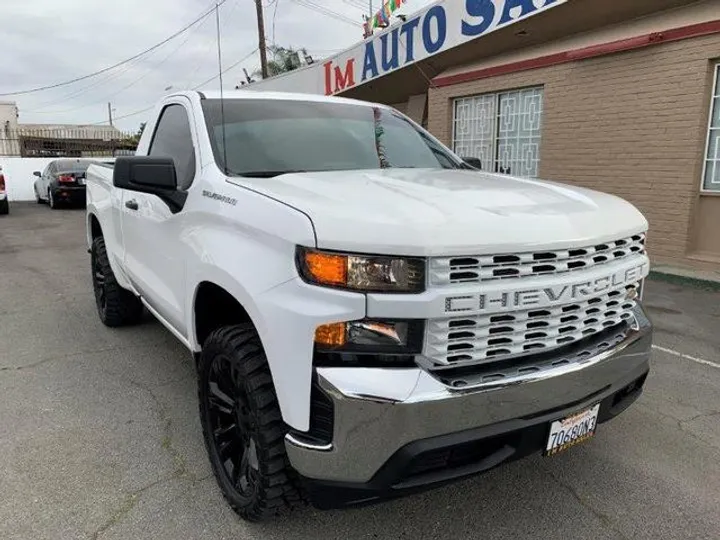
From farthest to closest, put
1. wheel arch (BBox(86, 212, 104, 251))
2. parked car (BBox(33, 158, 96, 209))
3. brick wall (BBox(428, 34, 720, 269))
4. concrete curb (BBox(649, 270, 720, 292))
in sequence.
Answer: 1. parked car (BBox(33, 158, 96, 209))
2. brick wall (BBox(428, 34, 720, 269))
3. concrete curb (BBox(649, 270, 720, 292))
4. wheel arch (BBox(86, 212, 104, 251))

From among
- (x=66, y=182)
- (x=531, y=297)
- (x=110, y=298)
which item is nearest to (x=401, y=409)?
(x=531, y=297)

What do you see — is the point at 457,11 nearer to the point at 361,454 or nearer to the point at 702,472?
the point at 702,472

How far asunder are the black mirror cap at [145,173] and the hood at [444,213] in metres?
0.42

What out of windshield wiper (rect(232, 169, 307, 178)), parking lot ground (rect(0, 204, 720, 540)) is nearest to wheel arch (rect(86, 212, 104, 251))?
parking lot ground (rect(0, 204, 720, 540))

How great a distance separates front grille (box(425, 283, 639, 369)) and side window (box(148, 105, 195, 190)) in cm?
170

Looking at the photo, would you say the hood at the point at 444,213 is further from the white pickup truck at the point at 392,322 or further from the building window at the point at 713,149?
the building window at the point at 713,149

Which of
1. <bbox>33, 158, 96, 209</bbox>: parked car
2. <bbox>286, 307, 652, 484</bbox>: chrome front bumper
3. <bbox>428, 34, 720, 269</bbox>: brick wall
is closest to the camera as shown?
<bbox>286, 307, 652, 484</bbox>: chrome front bumper

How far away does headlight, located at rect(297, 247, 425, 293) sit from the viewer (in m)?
2.03

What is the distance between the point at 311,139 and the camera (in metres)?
3.46

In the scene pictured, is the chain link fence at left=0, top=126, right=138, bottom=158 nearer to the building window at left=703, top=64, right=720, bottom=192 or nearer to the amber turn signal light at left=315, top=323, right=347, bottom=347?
the building window at left=703, top=64, right=720, bottom=192

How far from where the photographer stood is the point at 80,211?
18.1m

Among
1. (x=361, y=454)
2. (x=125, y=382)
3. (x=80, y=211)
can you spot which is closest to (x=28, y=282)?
(x=125, y=382)

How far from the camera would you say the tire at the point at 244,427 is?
7.50 feet

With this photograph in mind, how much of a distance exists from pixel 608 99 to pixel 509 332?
7889 mm
